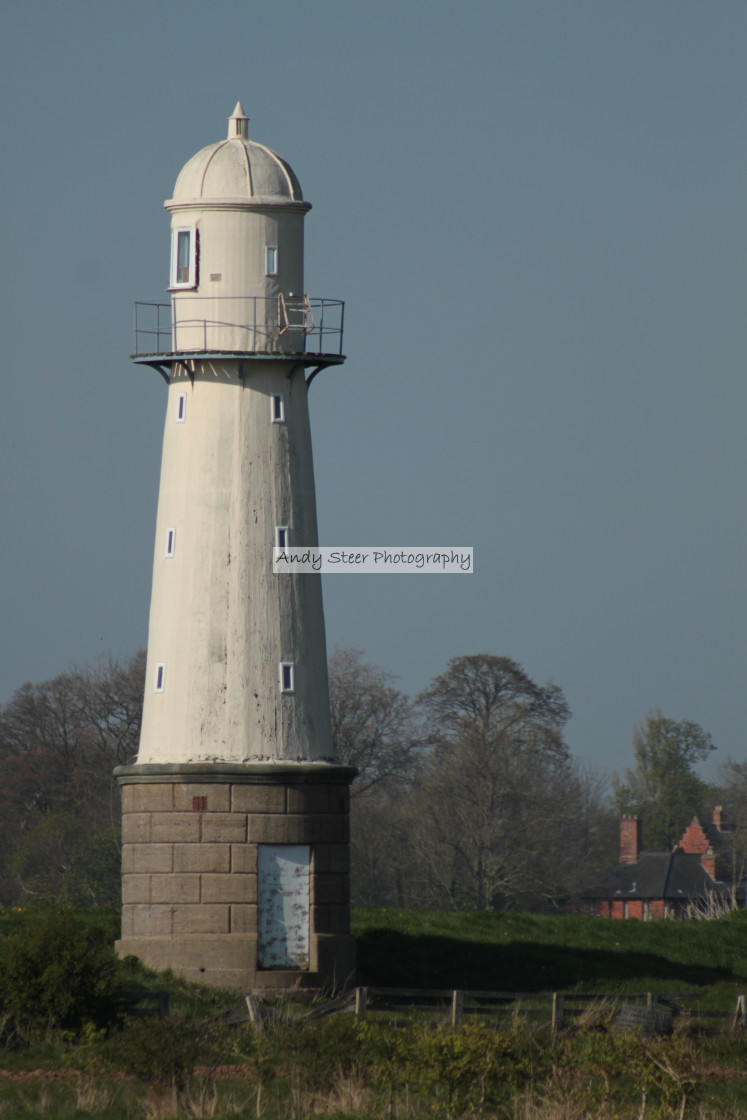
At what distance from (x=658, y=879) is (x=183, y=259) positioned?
60477 millimetres

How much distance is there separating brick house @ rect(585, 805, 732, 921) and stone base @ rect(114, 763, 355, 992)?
52528mm

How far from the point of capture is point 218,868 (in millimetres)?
33750

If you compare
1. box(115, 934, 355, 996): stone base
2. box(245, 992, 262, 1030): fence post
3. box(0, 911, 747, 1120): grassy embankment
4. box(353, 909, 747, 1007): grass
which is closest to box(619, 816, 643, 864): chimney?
box(353, 909, 747, 1007): grass

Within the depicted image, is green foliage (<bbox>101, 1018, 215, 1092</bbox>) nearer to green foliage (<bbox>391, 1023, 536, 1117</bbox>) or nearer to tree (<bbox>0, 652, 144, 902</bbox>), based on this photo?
green foliage (<bbox>391, 1023, 536, 1117</bbox>)

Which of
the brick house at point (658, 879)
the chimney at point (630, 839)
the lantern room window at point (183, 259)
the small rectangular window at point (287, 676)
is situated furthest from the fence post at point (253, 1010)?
the chimney at point (630, 839)

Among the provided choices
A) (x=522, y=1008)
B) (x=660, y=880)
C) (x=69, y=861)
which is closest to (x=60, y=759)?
(x=69, y=861)

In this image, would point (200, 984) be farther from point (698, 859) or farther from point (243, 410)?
point (698, 859)

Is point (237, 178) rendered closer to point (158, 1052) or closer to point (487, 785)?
point (158, 1052)

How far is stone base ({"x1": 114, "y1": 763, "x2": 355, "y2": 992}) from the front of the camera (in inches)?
1319

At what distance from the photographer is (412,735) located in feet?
242

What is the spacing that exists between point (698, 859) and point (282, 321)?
63787 mm

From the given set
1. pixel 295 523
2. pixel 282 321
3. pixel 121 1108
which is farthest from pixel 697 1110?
pixel 282 321

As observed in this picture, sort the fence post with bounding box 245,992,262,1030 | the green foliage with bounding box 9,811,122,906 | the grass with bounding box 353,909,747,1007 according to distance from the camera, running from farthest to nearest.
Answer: the green foliage with bounding box 9,811,122,906
the grass with bounding box 353,909,747,1007
the fence post with bounding box 245,992,262,1030

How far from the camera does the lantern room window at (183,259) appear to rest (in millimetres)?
35844
